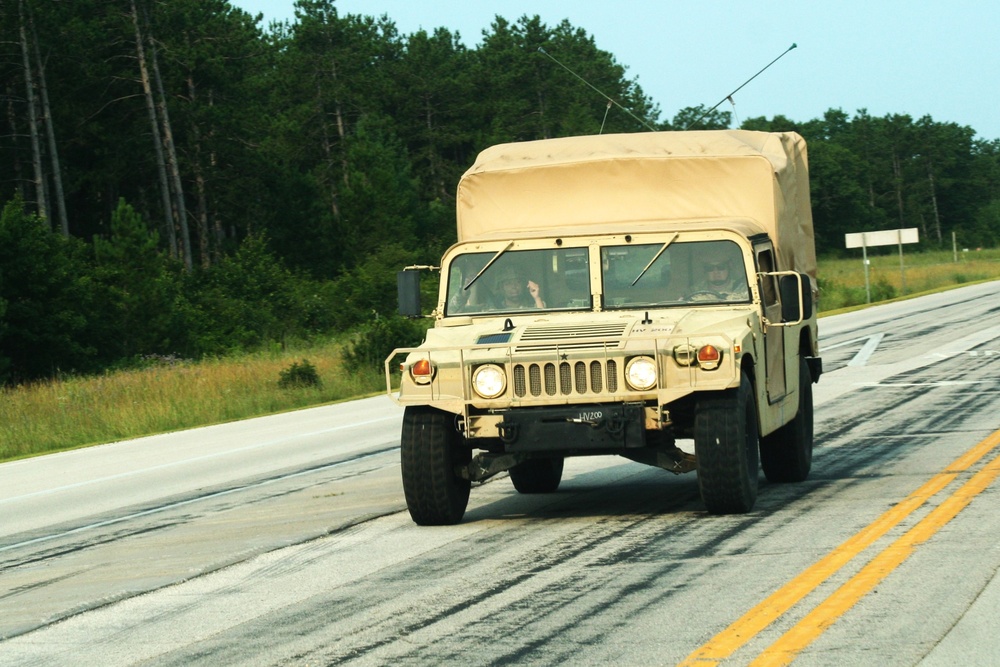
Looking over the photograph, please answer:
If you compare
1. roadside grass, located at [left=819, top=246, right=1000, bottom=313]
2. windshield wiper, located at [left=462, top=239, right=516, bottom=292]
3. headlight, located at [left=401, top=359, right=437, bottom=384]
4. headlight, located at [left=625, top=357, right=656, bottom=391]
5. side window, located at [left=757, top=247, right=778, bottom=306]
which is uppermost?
windshield wiper, located at [left=462, top=239, right=516, bottom=292]

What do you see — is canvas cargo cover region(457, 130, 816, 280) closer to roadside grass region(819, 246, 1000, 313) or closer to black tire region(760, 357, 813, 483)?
black tire region(760, 357, 813, 483)

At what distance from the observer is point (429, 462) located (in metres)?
9.74

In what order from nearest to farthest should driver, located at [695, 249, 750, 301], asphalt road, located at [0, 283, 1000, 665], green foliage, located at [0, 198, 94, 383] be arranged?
asphalt road, located at [0, 283, 1000, 665] < driver, located at [695, 249, 750, 301] < green foliage, located at [0, 198, 94, 383]

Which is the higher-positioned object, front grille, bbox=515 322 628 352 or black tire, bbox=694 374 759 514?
front grille, bbox=515 322 628 352

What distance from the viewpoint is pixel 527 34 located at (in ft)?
333

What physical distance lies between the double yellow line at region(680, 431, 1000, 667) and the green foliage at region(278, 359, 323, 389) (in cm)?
1859

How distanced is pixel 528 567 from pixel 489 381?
5.42 feet

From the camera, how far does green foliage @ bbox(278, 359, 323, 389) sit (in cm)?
2812

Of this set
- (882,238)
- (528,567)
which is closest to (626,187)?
(528,567)

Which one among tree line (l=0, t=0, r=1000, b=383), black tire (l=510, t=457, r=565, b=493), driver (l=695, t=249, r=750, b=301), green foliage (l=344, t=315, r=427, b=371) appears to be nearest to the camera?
driver (l=695, t=249, r=750, b=301)

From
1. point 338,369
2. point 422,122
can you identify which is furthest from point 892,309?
point 422,122

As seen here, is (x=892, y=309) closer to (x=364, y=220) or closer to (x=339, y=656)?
(x=364, y=220)

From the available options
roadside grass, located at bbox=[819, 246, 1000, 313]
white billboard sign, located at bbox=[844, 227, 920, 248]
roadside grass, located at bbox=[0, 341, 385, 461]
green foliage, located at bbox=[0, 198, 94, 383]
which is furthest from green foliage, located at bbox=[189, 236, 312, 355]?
white billboard sign, located at bbox=[844, 227, 920, 248]

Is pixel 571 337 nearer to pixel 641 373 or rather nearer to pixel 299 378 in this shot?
pixel 641 373
